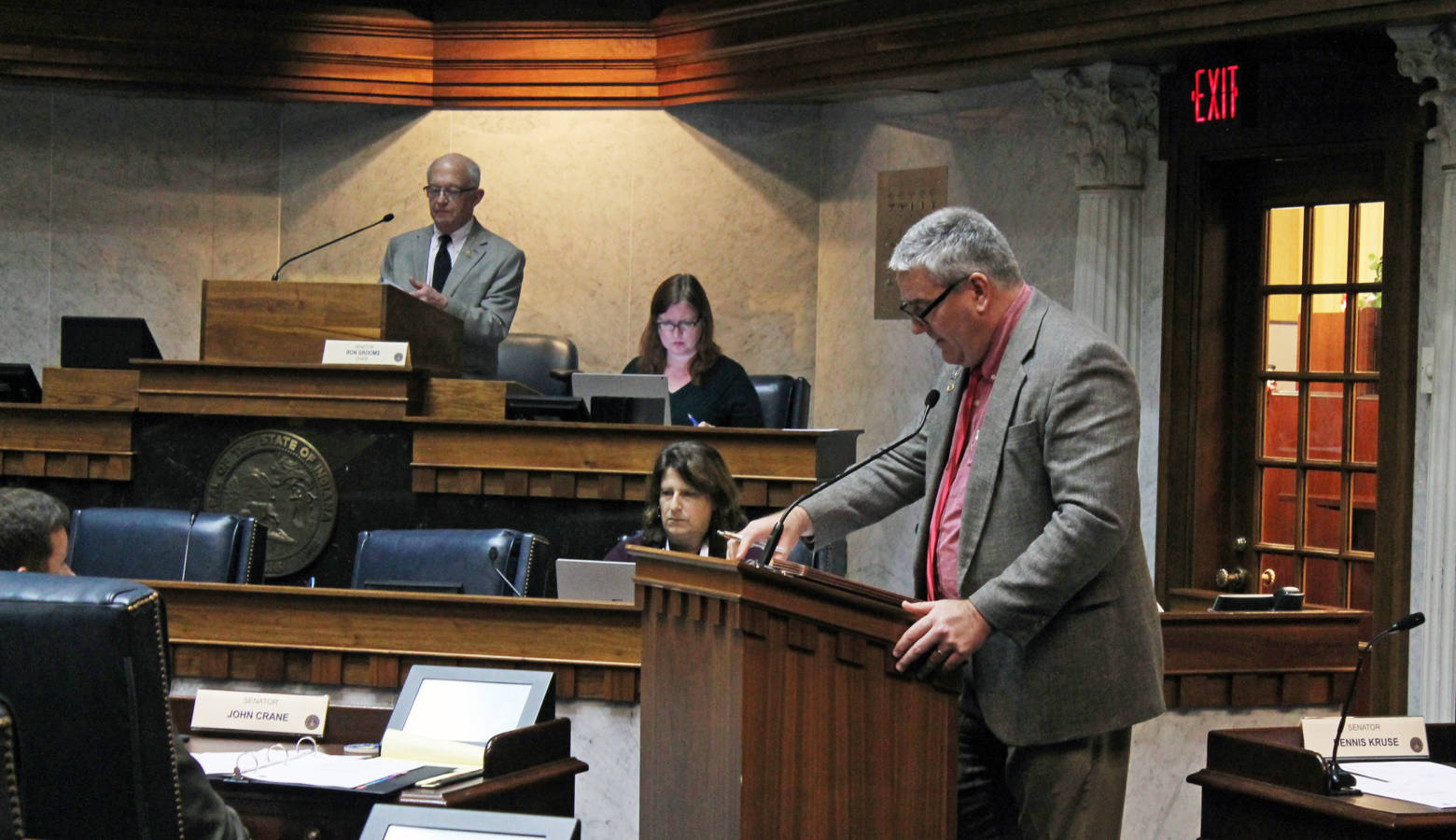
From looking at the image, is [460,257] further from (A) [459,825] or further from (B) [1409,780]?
(B) [1409,780]

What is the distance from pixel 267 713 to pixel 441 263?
3.53m

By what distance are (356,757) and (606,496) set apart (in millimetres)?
2205

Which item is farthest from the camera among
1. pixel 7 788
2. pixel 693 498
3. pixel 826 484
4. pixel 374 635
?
pixel 693 498

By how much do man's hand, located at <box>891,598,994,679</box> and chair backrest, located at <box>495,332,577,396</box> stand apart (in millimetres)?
4657

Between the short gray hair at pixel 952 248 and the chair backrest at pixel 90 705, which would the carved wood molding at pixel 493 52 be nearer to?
the short gray hair at pixel 952 248

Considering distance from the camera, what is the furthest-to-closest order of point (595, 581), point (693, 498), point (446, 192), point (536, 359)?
point (536, 359)
point (446, 192)
point (693, 498)
point (595, 581)

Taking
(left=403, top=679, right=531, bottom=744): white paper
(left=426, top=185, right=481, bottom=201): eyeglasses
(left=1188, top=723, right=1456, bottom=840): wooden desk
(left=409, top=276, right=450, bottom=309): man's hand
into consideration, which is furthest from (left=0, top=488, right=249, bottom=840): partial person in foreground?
(left=426, top=185, right=481, bottom=201): eyeglasses

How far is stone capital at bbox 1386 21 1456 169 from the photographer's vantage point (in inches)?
198

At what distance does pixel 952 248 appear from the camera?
2453 mm

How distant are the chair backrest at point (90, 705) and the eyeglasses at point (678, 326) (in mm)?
3986

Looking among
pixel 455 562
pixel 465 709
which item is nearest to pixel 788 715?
pixel 465 709

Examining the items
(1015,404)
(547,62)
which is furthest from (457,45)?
(1015,404)

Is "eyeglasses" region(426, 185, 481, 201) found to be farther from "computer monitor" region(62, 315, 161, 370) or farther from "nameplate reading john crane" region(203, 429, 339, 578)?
"nameplate reading john crane" region(203, 429, 339, 578)

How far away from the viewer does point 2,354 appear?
7965 mm
